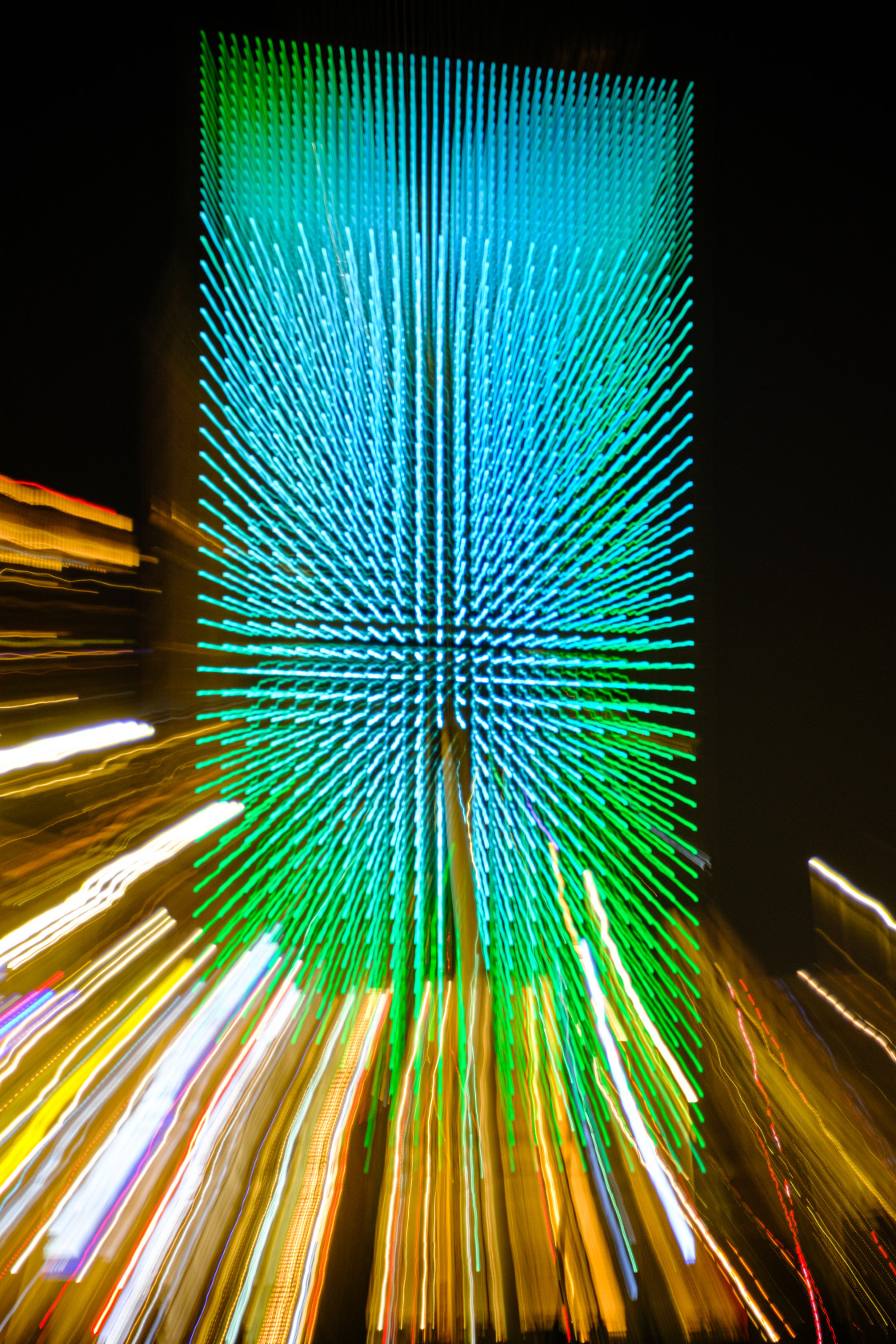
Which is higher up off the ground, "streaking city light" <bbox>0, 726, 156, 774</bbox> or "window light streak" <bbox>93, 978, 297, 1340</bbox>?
"streaking city light" <bbox>0, 726, 156, 774</bbox>

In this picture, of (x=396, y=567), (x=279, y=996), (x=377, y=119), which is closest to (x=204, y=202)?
(x=377, y=119)

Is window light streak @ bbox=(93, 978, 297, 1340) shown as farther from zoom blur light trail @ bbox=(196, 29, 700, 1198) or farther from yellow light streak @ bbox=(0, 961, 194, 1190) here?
yellow light streak @ bbox=(0, 961, 194, 1190)

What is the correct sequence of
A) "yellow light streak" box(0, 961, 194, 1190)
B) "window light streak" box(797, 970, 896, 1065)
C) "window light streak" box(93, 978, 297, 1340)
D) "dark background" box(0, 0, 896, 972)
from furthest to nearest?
"window light streak" box(797, 970, 896, 1065) < "dark background" box(0, 0, 896, 972) < "yellow light streak" box(0, 961, 194, 1190) < "window light streak" box(93, 978, 297, 1340)

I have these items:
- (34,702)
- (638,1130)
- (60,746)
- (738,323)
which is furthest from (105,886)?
(738,323)

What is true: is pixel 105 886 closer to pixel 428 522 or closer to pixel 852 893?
pixel 428 522

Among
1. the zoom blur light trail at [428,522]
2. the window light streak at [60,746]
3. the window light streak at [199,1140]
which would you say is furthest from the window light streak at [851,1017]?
the window light streak at [60,746]

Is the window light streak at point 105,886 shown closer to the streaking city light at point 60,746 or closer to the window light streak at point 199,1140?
the streaking city light at point 60,746

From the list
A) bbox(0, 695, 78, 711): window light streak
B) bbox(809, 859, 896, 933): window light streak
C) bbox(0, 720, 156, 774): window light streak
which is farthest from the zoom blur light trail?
bbox(809, 859, 896, 933): window light streak
